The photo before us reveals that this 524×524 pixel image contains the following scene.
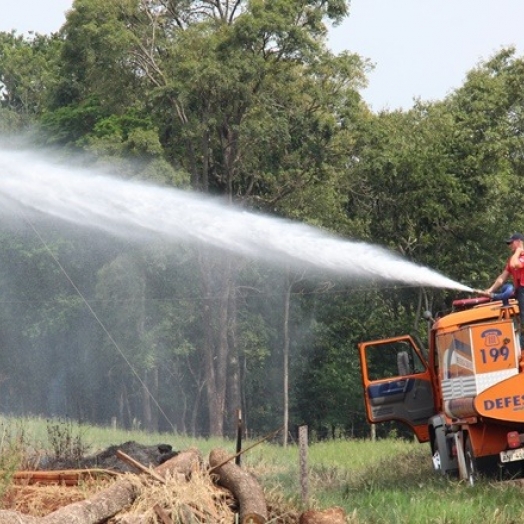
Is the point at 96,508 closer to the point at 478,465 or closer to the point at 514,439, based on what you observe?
the point at 514,439

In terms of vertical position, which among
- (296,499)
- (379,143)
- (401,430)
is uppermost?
(379,143)

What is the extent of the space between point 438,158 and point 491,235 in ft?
9.64

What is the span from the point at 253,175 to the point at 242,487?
34.0 meters

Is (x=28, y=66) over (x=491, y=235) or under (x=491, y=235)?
over

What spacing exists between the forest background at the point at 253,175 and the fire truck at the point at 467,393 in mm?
22940

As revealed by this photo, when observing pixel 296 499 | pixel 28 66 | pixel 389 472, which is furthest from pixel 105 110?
pixel 296 499

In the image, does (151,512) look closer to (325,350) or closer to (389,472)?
(389,472)

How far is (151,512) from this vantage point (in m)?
13.5

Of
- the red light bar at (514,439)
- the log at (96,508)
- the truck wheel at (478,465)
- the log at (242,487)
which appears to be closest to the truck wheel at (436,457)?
the truck wheel at (478,465)

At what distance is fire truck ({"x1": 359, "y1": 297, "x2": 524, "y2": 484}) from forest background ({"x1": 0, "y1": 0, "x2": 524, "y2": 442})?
75.3ft

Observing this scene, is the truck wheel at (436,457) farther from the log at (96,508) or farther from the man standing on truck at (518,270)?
the log at (96,508)

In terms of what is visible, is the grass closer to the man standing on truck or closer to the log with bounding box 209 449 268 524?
the log with bounding box 209 449 268 524

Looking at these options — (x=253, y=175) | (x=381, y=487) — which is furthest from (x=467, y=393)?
(x=253, y=175)

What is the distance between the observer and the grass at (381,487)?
15.2 m
